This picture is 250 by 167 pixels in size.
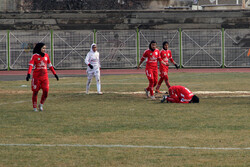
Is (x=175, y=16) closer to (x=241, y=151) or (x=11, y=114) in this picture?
(x=11, y=114)

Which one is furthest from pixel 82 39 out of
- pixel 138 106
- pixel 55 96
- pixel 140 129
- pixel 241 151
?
pixel 241 151

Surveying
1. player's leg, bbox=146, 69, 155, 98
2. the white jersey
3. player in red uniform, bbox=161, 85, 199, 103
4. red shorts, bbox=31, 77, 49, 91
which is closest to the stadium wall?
the white jersey

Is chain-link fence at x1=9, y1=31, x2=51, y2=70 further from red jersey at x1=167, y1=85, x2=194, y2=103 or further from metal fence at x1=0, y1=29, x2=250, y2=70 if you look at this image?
red jersey at x1=167, y1=85, x2=194, y2=103

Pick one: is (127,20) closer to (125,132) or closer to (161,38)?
(161,38)

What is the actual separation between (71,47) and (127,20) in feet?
17.0

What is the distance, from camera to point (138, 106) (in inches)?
715

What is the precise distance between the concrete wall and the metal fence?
75.2 inches

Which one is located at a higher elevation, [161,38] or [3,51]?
[161,38]

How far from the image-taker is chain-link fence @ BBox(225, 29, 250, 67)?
45469 millimetres

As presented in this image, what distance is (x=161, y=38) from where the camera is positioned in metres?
45.2

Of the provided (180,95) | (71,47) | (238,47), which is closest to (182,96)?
(180,95)

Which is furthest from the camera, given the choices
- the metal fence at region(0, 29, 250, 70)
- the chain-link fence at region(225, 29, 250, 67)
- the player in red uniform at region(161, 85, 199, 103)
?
the chain-link fence at region(225, 29, 250, 67)

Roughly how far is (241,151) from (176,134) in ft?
7.37

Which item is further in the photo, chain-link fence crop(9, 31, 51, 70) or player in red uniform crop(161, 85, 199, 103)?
chain-link fence crop(9, 31, 51, 70)
